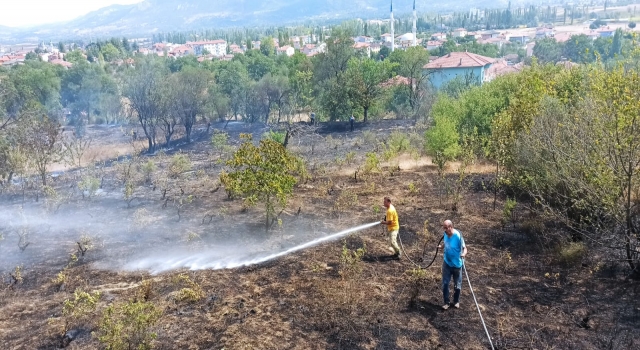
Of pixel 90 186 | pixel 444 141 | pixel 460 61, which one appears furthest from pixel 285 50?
pixel 90 186

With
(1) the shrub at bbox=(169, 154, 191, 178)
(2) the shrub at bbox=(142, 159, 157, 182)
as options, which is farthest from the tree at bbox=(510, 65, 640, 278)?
(2) the shrub at bbox=(142, 159, 157, 182)

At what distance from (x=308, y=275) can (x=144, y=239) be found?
528 centimetres

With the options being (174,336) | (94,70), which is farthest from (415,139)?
(94,70)

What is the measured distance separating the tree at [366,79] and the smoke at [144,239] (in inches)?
874

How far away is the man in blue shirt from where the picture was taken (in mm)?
8180

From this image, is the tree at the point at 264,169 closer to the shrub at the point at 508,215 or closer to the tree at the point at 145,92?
the shrub at the point at 508,215

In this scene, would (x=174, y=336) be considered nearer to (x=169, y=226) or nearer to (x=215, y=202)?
(x=169, y=226)

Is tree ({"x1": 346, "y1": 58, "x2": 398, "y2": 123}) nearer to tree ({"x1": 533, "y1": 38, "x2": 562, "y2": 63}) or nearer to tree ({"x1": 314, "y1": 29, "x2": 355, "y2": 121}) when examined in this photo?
tree ({"x1": 314, "y1": 29, "x2": 355, "y2": 121})

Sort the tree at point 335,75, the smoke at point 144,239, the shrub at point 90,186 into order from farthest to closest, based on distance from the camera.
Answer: the tree at point 335,75 < the shrub at point 90,186 < the smoke at point 144,239

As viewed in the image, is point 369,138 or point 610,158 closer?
point 610,158

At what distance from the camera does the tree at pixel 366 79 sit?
34.4 m

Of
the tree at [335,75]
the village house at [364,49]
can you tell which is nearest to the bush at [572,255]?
the tree at [335,75]

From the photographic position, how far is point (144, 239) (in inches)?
496

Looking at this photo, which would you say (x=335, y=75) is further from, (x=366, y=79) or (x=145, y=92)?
(x=145, y=92)
